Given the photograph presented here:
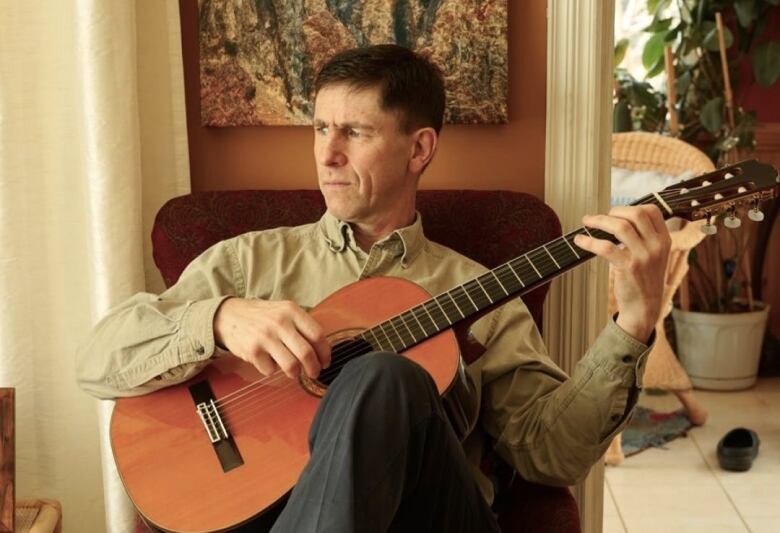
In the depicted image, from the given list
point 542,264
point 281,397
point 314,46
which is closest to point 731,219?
point 542,264

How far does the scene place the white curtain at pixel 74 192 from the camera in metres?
1.91

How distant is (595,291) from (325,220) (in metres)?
0.58

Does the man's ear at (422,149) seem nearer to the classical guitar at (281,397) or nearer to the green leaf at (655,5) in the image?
the classical guitar at (281,397)

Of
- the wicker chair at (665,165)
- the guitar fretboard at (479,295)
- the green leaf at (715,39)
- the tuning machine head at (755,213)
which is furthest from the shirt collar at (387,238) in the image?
the green leaf at (715,39)

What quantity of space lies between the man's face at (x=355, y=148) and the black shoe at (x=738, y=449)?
194cm

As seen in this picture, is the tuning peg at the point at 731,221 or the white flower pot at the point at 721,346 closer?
the tuning peg at the point at 731,221

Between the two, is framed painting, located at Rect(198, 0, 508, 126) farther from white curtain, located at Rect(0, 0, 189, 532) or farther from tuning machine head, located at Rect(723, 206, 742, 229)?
tuning machine head, located at Rect(723, 206, 742, 229)

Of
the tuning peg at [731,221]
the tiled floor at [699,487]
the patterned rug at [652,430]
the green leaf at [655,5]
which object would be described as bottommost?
the tiled floor at [699,487]

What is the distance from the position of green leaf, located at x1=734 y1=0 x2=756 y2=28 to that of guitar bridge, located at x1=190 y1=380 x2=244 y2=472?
3.04 meters

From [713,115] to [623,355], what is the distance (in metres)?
2.61

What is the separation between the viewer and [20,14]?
1938mm

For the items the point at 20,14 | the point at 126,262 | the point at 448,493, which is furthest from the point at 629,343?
the point at 20,14

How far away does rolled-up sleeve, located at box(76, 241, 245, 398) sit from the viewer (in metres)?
1.56

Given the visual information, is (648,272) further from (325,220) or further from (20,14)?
(20,14)
